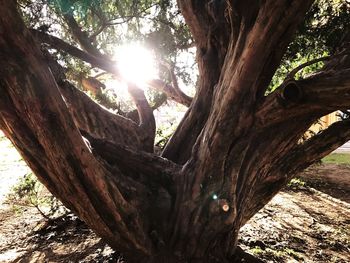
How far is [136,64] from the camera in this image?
16.3 ft

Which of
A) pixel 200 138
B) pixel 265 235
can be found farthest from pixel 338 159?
pixel 200 138

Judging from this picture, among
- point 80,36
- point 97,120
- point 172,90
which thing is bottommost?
point 97,120

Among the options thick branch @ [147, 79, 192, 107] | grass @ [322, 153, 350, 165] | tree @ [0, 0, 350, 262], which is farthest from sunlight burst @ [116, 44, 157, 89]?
grass @ [322, 153, 350, 165]

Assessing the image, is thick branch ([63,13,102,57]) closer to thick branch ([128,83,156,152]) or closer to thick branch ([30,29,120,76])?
thick branch ([30,29,120,76])

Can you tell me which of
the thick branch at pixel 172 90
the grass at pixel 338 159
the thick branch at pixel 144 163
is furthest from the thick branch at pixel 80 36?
the grass at pixel 338 159

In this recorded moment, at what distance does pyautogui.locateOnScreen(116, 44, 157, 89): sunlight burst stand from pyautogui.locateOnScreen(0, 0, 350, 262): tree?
84 cm

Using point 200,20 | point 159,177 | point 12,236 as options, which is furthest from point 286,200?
point 12,236

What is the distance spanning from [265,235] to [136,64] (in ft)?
10.6

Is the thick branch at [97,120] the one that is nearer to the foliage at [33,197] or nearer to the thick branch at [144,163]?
the thick branch at [144,163]

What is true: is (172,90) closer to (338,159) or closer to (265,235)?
(265,235)

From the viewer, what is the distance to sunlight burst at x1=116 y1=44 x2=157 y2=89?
14.4 feet

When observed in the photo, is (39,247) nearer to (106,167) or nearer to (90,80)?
(106,167)

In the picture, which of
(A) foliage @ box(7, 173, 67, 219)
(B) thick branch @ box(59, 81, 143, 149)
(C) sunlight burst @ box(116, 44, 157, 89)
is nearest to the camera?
(B) thick branch @ box(59, 81, 143, 149)

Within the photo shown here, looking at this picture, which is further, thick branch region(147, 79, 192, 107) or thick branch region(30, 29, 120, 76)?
thick branch region(147, 79, 192, 107)
